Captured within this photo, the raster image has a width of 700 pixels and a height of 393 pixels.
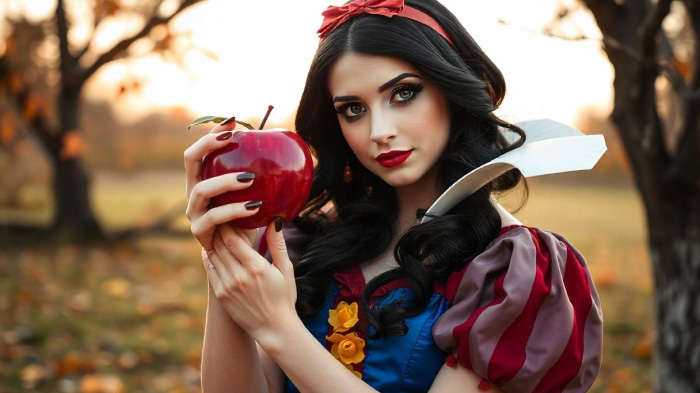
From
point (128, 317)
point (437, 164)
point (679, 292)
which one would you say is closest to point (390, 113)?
point (437, 164)

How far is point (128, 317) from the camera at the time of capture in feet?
18.5

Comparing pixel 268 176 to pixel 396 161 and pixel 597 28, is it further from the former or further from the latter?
pixel 597 28

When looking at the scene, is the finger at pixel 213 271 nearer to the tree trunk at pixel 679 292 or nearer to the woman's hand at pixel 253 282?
the woman's hand at pixel 253 282

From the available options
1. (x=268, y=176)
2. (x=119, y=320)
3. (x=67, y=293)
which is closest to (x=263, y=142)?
(x=268, y=176)

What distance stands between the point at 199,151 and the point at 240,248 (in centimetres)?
21

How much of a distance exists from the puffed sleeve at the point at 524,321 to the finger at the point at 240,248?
1.33ft

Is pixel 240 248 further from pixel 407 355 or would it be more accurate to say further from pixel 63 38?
pixel 63 38

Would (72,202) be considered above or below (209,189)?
below

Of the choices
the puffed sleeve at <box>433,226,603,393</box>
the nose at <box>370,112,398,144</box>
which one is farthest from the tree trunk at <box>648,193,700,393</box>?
the nose at <box>370,112,398,144</box>

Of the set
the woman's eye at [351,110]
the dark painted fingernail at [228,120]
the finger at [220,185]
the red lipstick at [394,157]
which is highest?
the dark painted fingernail at [228,120]

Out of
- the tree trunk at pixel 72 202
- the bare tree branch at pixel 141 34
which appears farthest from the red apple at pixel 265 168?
the tree trunk at pixel 72 202

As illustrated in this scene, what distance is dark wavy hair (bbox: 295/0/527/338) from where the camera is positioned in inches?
67.7

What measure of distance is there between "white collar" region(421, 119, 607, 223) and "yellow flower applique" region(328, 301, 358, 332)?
269 millimetres

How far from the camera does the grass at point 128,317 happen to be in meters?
4.40
